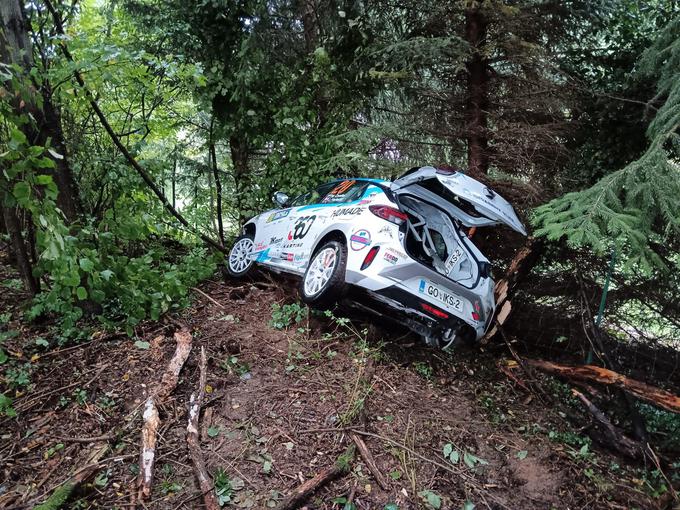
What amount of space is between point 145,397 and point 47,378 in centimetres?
100

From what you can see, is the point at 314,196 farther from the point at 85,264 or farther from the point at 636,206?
the point at 636,206

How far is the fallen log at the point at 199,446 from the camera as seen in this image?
3.04 meters

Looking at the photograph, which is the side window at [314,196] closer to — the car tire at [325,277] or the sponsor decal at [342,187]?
the sponsor decal at [342,187]

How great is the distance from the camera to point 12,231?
4738mm

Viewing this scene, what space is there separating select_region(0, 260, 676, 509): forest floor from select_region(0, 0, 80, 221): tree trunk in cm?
152

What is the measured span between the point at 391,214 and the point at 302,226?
162 centimetres

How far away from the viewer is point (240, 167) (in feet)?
31.2

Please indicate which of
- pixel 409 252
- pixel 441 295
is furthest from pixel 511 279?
pixel 409 252

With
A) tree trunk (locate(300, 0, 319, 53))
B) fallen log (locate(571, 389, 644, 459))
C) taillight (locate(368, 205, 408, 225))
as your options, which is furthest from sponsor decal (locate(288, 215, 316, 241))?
tree trunk (locate(300, 0, 319, 53))

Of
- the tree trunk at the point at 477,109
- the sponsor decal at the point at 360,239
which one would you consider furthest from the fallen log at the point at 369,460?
the tree trunk at the point at 477,109

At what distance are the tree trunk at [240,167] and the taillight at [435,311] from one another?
5.28 metres

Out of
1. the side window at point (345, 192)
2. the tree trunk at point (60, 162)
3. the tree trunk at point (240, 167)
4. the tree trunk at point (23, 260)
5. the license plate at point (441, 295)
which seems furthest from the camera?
the tree trunk at point (240, 167)

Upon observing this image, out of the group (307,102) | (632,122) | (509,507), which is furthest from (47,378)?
(632,122)

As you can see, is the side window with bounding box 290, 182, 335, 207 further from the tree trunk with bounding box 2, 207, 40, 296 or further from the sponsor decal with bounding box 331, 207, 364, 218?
the tree trunk with bounding box 2, 207, 40, 296
